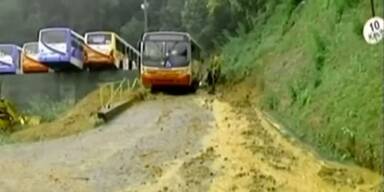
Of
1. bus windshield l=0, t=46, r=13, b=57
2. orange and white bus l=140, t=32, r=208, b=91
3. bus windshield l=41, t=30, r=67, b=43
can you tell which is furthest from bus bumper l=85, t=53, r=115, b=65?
orange and white bus l=140, t=32, r=208, b=91

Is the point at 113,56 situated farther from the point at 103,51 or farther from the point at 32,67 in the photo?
the point at 32,67

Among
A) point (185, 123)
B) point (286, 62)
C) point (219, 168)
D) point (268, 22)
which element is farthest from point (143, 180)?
point (268, 22)

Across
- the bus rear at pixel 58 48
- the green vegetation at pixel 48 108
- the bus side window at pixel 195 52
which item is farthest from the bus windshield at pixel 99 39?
the bus side window at pixel 195 52

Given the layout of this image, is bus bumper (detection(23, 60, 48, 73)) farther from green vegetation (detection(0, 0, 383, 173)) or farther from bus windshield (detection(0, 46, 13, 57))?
green vegetation (detection(0, 0, 383, 173))

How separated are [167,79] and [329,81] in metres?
13.6

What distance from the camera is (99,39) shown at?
42.1 metres

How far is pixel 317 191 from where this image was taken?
13.0 metres

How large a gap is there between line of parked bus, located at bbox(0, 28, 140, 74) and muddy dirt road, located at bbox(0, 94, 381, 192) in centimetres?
1596

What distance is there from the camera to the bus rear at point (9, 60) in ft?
139

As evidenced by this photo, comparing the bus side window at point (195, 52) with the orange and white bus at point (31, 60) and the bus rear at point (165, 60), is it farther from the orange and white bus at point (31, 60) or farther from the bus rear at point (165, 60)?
the orange and white bus at point (31, 60)

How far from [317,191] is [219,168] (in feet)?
8.14

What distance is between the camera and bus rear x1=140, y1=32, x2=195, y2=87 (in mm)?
30656

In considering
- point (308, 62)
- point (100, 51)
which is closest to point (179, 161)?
point (308, 62)

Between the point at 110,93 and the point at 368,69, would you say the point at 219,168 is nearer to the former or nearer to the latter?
the point at 368,69
